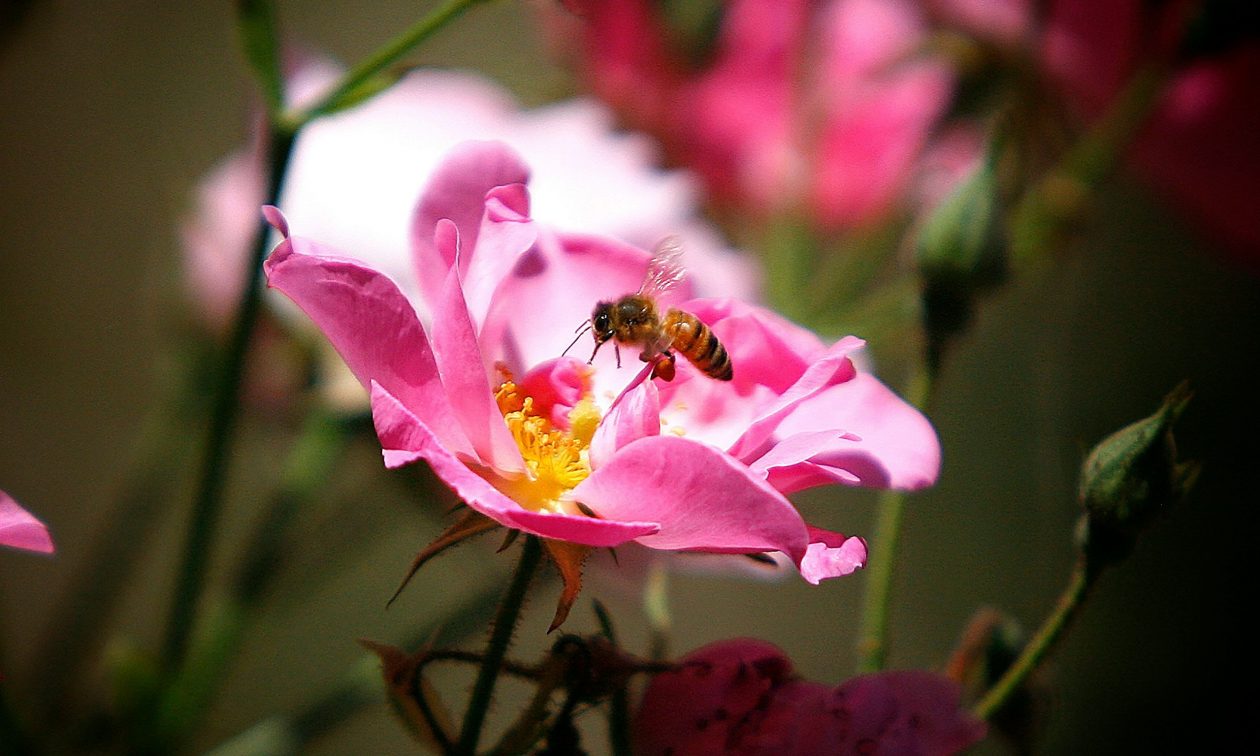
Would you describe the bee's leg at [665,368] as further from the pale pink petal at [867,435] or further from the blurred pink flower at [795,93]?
the blurred pink flower at [795,93]

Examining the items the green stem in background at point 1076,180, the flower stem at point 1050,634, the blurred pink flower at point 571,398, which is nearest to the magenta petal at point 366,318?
the blurred pink flower at point 571,398

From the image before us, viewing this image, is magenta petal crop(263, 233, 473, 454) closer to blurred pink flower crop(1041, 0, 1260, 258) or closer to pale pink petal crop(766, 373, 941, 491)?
pale pink petal crop(766, 373, 941, 491)

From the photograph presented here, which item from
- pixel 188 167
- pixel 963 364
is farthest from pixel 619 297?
pixel 188 167

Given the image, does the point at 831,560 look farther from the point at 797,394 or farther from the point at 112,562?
the point at 112,562

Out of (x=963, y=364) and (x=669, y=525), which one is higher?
(x=669, y=525)

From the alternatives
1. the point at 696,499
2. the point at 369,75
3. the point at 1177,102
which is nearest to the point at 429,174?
the point at 369,75

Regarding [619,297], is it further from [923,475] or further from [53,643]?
[53,643]
